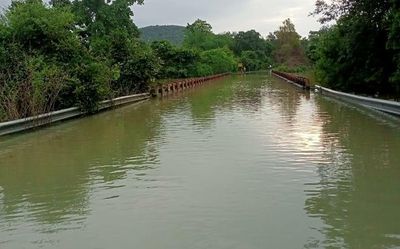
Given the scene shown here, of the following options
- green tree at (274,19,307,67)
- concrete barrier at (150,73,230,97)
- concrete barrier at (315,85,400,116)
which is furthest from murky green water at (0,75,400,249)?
green tree at (274,19,307,67)

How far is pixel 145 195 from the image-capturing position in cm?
757

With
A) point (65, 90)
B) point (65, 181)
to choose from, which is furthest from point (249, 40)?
point (65, 181)

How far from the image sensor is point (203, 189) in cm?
782

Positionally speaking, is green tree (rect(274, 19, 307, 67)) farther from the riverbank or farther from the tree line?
the riverbank

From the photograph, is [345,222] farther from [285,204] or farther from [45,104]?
[45,104]

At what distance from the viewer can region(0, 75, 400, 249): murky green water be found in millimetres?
5789

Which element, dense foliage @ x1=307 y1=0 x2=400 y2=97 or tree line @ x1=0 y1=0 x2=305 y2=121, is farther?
dense foliage @ x1=307 y1=0 x2=400 y2=97

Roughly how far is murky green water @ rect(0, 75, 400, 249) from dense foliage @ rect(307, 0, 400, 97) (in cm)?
1059

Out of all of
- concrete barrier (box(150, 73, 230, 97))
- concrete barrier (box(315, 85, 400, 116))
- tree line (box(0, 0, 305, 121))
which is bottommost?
concrete barrier (box(315, 85, 400, 116))

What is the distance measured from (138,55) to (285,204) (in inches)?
1063

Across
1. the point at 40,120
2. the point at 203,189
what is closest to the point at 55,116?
the point at 40,120

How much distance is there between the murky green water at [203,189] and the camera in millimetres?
5789

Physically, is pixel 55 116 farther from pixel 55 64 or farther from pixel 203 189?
pixel 203 189

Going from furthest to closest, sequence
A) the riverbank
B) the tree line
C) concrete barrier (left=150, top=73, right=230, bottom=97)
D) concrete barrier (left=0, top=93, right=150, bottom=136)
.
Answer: concrete barrier (left=150, top=73, right=230, bottom=97) < the tree line < the riverbank < concrete barrier (left=0, top=93, right=150, bottom=136)
